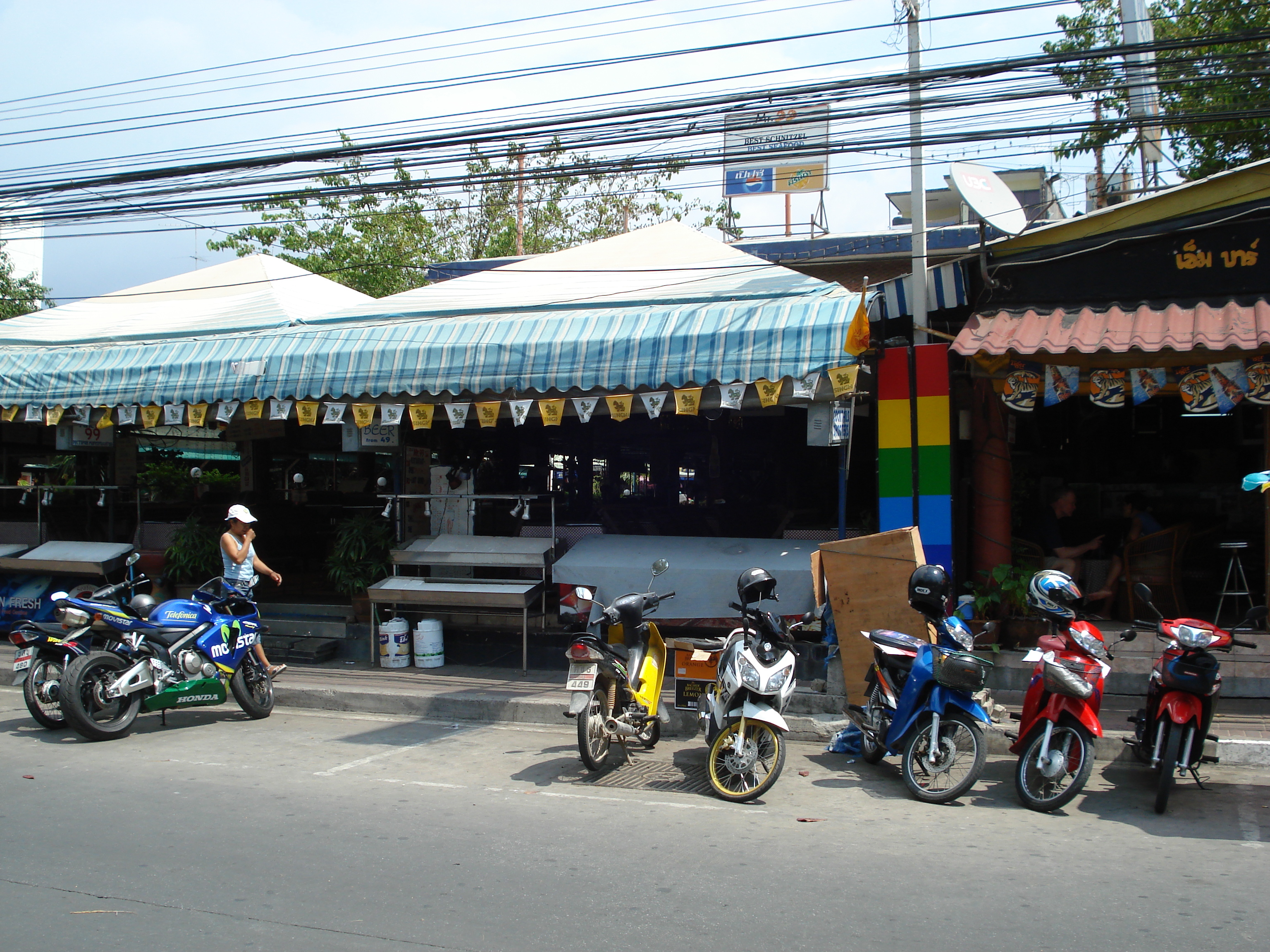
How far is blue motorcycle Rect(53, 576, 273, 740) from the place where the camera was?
23.4 feet

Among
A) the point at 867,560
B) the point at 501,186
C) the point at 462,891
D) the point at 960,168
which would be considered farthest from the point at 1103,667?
the point at 501,186

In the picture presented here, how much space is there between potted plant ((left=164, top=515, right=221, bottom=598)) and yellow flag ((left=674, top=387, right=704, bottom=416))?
608 centimetres

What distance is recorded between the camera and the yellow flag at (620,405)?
903 cm

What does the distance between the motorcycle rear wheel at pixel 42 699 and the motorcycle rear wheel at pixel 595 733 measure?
4286 mm

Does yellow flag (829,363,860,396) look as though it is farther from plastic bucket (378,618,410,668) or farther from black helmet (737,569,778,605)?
plastic bucket (378,618,410,668)

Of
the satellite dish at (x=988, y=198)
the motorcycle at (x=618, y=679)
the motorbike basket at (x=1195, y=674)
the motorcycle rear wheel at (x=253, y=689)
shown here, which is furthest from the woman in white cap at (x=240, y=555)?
the motorbike basket at (x=1195, y=674)

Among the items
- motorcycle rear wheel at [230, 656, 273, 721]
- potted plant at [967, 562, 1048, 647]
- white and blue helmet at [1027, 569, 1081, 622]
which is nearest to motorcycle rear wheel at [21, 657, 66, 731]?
motorcycle rear wheel at [230, 656, 273, 721]

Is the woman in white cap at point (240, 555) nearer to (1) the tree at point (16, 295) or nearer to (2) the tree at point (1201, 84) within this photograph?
(2) the tree at point (1201, 84)

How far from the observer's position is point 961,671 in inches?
221

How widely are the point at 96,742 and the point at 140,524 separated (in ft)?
18.1

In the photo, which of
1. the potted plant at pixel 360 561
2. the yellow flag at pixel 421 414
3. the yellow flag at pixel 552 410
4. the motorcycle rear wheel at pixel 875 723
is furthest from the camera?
the potted plant at pixel 360 561

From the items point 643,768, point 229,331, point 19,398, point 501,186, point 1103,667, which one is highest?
point 501,186

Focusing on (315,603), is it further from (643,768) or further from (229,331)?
(643,768)

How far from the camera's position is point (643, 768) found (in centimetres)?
652
